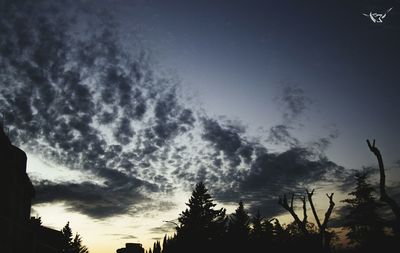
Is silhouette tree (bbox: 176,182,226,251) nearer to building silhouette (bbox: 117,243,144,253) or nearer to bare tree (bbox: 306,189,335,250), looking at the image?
bare tree (bbox: 306,189,335,250)

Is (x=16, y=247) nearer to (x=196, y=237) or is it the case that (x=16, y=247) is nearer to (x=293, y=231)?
(x=196, y=237)

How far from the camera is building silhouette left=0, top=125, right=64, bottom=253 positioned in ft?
67.4

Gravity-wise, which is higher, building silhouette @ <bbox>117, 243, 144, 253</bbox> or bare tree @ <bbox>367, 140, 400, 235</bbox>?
bare tree @ <bbox>367, 140, 400, 235</bbox>

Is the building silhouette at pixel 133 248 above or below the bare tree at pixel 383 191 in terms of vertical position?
below

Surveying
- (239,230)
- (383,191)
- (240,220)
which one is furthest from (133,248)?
(383,191)

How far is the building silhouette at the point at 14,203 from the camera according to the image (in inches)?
809

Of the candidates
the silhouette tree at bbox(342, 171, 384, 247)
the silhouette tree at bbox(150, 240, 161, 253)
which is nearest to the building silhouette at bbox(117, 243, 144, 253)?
the silhouette tree at bbox(150, 240, 161, 253)

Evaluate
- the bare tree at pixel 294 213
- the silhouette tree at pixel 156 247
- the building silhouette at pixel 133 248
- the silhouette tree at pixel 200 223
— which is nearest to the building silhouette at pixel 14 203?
the bare tree at pixel 294 213

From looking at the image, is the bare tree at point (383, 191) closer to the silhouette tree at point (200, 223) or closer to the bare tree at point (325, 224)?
the bare tree at point (325, 224)

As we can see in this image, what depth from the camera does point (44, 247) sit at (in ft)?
103

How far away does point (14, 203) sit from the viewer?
2241cm

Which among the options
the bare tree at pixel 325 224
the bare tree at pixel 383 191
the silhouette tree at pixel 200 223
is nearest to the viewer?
the bare tree at pixel 383 191

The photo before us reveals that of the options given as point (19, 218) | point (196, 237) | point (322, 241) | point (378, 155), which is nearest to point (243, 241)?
point (196, 237)

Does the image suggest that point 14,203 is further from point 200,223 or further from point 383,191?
point 200,223
